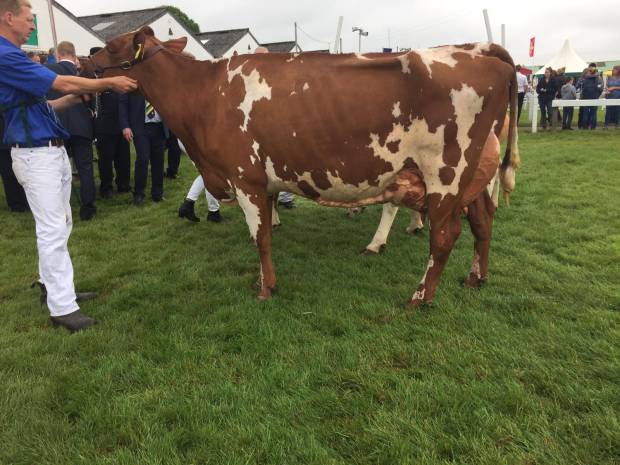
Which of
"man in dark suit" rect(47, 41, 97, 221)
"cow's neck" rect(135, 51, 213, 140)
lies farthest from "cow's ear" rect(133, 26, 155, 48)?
"man in dark suit" rect(47, 41, 97, 221)

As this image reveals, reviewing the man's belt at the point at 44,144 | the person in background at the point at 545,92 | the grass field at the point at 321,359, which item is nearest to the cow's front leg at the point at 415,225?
the grass field at the point at 321,359

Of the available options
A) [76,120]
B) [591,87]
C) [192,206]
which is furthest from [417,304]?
[591,87]

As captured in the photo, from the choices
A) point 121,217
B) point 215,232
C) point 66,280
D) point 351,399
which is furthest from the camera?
point 121,217

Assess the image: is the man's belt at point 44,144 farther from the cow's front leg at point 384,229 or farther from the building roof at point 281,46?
the building roof at point 281,46

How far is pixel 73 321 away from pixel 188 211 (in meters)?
3.39

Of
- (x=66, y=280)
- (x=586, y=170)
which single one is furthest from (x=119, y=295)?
(x=586, y=170)

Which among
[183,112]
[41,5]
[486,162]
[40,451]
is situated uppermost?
[41,5]

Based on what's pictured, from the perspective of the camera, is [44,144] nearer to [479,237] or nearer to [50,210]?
[50,210]

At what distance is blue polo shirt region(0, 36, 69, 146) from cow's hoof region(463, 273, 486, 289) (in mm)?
3907

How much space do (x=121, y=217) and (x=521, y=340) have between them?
6.31m

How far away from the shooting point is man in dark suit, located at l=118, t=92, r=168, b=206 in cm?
802

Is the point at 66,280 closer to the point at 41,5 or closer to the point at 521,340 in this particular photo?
the point at 521,340

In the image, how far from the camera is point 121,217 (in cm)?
757

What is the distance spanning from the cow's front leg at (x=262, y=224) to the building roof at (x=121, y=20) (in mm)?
35551
